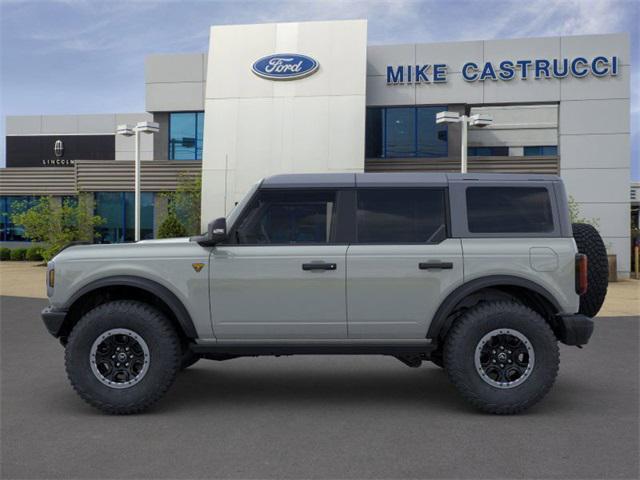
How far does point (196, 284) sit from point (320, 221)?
120cm

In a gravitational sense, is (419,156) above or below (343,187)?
above

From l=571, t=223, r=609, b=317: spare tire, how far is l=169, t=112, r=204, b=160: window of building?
81.1 feet

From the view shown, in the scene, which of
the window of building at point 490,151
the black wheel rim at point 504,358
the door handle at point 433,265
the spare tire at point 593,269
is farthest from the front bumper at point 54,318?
the window of building at point 490,151

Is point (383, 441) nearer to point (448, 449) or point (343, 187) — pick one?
point (448, 449)

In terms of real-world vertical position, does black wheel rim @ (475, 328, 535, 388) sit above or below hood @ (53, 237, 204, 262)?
below

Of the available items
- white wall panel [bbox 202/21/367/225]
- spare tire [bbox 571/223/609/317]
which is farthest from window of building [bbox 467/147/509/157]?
spare tire [bbox 571/223/609/317]

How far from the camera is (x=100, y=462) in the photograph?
440 cm

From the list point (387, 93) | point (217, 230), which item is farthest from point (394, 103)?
point (217, 230)

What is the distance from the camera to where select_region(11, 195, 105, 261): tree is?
27938 mm

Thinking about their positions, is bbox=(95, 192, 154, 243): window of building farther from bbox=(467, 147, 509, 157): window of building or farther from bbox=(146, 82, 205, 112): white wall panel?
bbox=(467, 147, 509, 157): window of building

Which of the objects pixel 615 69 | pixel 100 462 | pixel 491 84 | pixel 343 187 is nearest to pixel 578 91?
pixel 615 69

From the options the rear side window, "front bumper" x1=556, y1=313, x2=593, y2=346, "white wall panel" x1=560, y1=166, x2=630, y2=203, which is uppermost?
"white wall panel" x1=560, y1=166, x2=630, y2=203

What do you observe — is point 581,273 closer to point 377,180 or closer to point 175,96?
point 377,180

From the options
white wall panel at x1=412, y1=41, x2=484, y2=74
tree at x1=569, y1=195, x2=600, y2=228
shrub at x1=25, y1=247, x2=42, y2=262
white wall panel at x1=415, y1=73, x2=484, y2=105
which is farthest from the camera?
shrub at x1=25, y1=247, x2=42, y2=262
